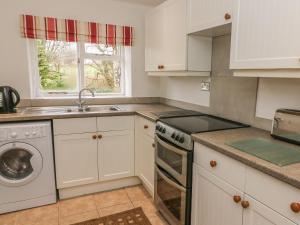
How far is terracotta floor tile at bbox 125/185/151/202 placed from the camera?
2.39 m

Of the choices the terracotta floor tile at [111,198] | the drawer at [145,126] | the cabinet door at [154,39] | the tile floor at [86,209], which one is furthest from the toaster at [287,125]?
the terracotta floor tile at [111,198]

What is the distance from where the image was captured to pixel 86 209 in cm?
220

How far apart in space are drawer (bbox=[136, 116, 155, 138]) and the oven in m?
0.19

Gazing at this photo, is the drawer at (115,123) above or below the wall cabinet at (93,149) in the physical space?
above

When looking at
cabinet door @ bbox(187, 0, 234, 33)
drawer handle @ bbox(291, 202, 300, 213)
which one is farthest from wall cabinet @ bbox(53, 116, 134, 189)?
drawer handle @ bbox(291, 202, 300, 213)

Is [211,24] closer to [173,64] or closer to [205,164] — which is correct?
[173,64]

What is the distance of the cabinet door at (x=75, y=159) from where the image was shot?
227 cm

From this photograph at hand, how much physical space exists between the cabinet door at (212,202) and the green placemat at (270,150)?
234mm

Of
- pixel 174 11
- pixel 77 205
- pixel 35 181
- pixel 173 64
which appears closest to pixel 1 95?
pixel 35 181

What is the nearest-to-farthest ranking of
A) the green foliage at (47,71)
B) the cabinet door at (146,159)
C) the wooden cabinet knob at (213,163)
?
the wooden cabinet knob at (213,163) < the cabinet door at (146,159) < the green foliage at (47,71)

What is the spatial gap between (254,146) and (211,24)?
0.96 m

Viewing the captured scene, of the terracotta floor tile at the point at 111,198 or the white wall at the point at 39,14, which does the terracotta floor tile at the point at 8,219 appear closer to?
the terracotta floor tile at the point at 111,198

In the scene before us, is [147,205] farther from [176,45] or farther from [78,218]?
[176,45]

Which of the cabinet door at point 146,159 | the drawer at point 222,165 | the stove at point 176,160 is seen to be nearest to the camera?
the drawer at point 222,165
